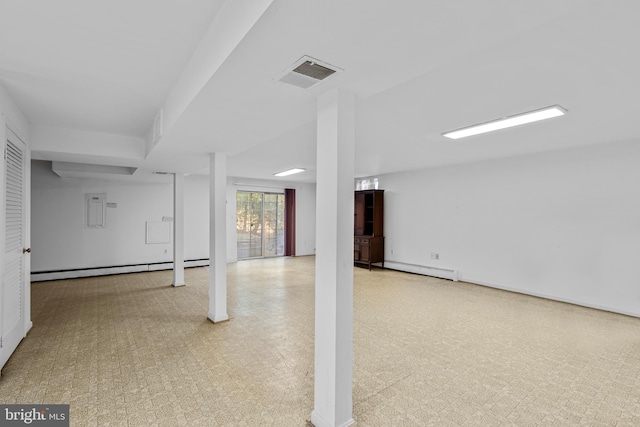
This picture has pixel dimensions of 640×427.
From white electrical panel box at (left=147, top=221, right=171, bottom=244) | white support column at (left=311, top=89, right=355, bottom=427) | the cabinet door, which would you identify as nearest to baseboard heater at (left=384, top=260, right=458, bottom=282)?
the cabinet door

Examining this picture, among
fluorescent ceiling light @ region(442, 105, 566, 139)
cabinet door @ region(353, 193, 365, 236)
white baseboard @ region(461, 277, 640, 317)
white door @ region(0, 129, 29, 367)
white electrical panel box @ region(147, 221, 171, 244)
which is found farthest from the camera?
cabinet door @ region(353, 193, 365, 236)

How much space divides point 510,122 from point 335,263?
2717 millimetres

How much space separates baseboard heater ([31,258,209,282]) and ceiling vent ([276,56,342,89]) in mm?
6747

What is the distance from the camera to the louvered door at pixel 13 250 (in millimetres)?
2750

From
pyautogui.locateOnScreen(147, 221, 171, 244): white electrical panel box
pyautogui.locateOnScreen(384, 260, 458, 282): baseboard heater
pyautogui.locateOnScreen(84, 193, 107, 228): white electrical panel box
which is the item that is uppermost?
pyautogui.locateOnScreen(84, 193, 107, 228): white electrical panel box

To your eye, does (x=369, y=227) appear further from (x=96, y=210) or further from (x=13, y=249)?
(x=13, y=249)

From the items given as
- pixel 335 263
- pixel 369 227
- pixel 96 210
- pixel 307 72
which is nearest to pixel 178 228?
pixel 96 210

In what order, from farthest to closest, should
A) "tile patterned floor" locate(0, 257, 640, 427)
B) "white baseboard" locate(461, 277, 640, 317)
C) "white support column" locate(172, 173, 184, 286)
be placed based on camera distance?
1. "white support column" locate(172, 173, 184, 286)
2. "white baseboard" locate(461, 277, 640, 317)
3. "tile patterned floor" locate(0, 257, 640, 427)

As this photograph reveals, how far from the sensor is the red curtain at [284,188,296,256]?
9.52m

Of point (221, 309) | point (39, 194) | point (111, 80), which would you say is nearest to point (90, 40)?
point (111, 80)

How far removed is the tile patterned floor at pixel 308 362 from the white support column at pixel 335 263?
271 millimetres

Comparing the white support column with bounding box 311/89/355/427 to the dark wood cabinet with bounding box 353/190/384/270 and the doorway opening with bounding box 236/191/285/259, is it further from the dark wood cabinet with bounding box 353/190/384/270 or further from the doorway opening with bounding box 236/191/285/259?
the doorway opening with bounding box 236/191/285/259

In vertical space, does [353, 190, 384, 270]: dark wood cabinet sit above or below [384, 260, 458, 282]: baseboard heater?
above

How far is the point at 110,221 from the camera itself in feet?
22.1
